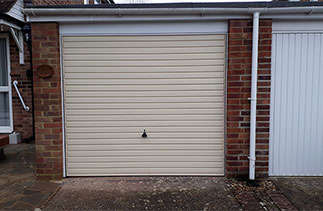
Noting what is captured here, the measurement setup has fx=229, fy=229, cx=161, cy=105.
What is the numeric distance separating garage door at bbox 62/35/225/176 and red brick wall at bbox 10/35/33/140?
282 centimetres

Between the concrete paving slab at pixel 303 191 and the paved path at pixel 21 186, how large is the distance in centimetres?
324

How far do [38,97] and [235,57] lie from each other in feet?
10.0

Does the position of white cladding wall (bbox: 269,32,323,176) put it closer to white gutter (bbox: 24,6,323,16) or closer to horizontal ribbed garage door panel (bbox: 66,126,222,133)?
white gutter (bbox: 24,6,323,16)

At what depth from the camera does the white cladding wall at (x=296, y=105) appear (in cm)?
351

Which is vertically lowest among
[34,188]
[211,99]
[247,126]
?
[34,188]

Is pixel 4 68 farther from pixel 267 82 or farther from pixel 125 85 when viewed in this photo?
pixel 267 82

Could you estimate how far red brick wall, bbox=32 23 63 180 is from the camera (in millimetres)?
3447

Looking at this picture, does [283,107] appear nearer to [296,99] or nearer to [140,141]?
[296,99]

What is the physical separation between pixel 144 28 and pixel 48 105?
188 cm

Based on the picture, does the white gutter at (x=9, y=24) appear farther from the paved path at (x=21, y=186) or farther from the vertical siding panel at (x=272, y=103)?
the vertical siding panel at (x=272, y=103)

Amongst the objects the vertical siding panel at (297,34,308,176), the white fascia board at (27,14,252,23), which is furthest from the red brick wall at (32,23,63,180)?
the vertical siding panel at (297,34,308,176)

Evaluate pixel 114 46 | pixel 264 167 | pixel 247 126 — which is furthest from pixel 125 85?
pixel 264 167

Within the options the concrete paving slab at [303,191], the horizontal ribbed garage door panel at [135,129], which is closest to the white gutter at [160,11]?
the horizontal ribbed garage door panel at [135,129]

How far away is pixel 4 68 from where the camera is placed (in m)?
5.89
